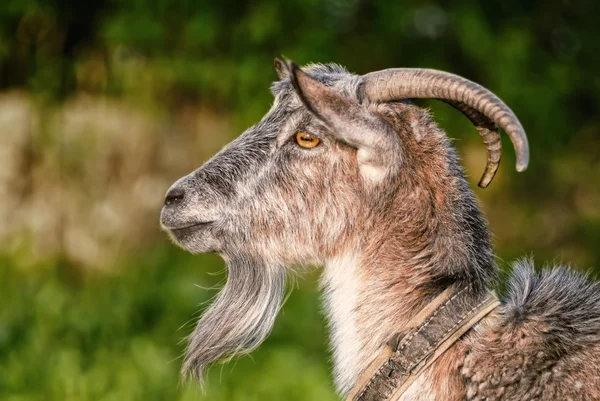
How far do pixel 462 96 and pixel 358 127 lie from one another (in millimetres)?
341

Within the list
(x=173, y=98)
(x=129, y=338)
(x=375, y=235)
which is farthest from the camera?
(x=173, y=98)

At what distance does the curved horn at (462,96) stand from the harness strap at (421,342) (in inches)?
15.8

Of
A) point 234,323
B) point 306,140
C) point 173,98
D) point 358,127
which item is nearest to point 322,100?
point 358,127

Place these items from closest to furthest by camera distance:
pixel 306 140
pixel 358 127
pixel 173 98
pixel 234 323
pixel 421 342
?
pixel 421 342 → pixel 358 127 → pixel 306 140 → pixel 234 323 → pixel 173 98

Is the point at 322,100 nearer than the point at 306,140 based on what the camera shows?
Yes

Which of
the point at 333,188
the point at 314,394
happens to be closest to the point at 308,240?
the point at 333,188

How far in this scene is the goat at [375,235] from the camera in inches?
105

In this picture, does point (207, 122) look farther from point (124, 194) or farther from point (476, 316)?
point (476, 316)

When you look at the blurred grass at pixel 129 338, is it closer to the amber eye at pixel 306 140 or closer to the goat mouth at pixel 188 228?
the goat mouth at pixel 188 228

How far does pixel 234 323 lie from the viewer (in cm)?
334

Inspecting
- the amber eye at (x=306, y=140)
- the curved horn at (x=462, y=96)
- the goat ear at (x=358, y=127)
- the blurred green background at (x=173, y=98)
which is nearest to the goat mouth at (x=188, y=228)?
the amber eye at (x=306, y=140)

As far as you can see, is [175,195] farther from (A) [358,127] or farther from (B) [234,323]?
(A) [358,127]

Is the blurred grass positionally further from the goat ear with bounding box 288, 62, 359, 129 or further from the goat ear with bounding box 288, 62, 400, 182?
the goat ear with bounding box 288, 62, 359, 129

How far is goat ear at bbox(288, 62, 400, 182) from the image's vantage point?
2.70 m
